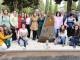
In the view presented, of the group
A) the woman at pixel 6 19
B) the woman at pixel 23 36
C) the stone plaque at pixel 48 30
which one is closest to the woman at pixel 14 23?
the woman at pixel 6 19

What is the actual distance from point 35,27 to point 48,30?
725 mm

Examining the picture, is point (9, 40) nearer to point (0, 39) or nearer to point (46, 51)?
point (0, 39)

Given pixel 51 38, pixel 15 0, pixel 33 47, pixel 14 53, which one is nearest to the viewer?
pixel 14 53

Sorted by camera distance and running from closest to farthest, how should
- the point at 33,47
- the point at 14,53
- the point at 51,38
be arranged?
Result: the point at 14,53, the point at 33,47, the point at 51,38

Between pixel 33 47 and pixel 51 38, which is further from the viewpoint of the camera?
pixel 51 38

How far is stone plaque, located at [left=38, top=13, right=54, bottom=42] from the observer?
15.2 metres

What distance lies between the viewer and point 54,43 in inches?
575

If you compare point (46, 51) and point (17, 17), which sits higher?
point (17, 17)

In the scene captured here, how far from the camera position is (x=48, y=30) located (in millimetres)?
15461

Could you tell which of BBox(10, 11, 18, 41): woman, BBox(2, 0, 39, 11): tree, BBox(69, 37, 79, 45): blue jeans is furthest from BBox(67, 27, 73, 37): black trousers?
BBox(2, 0, 39, 11): tree

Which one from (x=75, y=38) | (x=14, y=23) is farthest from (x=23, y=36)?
(x=75, y=38)

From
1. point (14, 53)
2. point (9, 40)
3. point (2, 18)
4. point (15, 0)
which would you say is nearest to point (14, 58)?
point (14, 53)

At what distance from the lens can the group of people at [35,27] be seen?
14.2m

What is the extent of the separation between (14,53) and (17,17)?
2.27m
